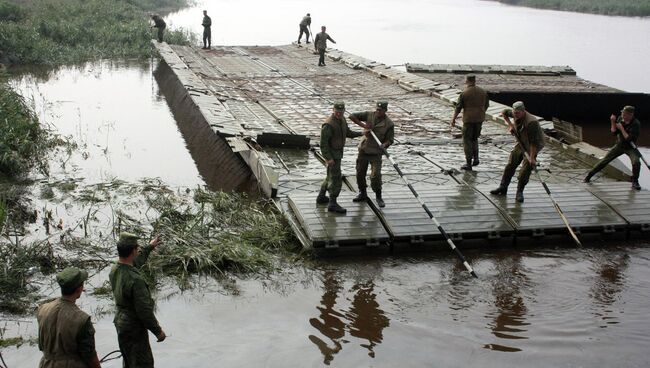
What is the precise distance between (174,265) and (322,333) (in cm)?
231

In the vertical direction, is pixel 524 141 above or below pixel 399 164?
above

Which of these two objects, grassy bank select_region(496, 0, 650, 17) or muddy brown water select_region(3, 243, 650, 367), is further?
grassy bank select_region(496, 0, 650, 17)

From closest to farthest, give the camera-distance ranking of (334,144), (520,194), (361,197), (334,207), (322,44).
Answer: (334,144) < (334,207) < (361,197) < (520,194) < (322,44)

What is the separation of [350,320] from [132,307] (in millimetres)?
2663

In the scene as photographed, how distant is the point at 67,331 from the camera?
493 cm

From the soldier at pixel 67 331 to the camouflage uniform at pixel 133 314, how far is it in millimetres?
475

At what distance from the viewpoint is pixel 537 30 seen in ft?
147

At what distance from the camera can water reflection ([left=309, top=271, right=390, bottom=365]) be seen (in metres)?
6.99

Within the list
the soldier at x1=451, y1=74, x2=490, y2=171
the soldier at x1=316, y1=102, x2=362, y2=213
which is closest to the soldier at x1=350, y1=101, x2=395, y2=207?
the soldier at x1=316, y1=102, x2=362, y2=213

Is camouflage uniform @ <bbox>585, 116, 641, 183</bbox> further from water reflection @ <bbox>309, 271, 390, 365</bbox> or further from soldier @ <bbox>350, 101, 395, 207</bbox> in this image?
water reflection @ <bbox>309, 271, 390, 365</bbox>

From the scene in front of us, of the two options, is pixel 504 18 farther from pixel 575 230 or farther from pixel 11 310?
pixel 11 310

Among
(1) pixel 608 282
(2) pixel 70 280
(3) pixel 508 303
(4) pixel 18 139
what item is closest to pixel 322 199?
(3) pixel 508 303

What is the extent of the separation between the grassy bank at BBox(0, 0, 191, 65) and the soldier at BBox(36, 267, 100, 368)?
22.3m

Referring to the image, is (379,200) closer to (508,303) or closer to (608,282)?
(508,303)
